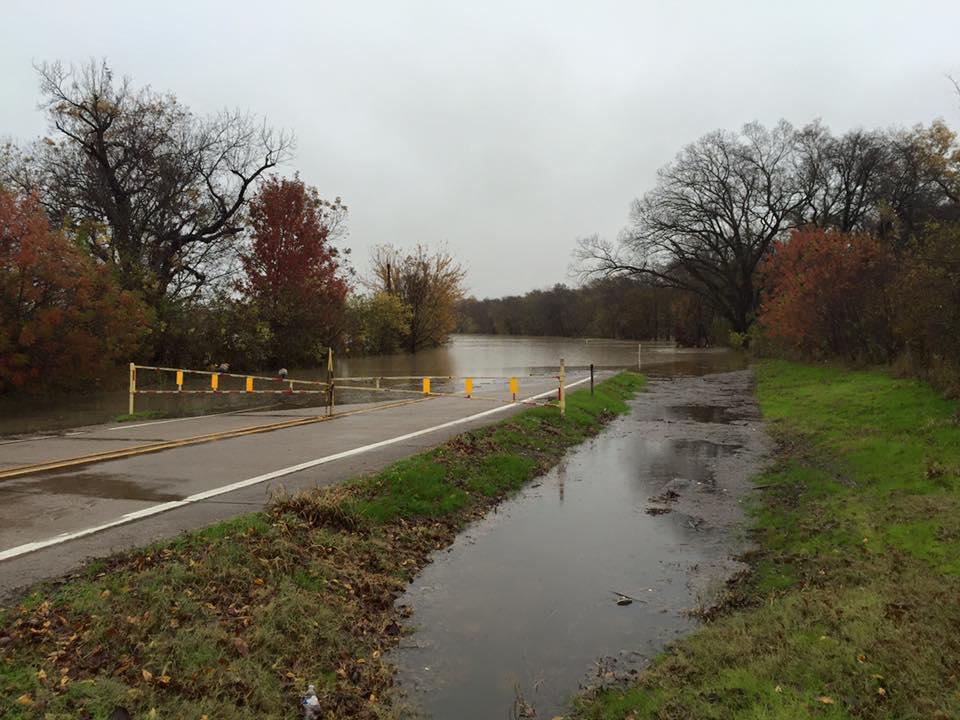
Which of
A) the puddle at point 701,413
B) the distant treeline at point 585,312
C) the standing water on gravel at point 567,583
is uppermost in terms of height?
the distant treeline at point 585,312

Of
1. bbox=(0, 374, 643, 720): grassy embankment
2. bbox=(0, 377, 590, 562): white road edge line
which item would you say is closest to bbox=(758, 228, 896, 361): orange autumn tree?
bbox=(0, 377, 590, 562): white road edge line

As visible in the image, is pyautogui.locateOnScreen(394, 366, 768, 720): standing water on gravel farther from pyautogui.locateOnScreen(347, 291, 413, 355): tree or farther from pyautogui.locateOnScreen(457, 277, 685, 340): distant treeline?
pyautogui.locateOnScreen(457, 277, 685, 340): distant treeline

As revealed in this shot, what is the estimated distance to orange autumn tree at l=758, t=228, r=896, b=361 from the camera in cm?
2184

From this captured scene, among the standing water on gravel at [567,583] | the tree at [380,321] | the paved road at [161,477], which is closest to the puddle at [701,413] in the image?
the standing water on gravel at [567,583]

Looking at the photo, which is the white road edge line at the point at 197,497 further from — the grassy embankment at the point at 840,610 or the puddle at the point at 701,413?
Answer: the puddle at the point at 701,413

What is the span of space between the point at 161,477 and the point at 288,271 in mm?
27276

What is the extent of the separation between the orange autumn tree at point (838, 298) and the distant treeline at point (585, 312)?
26.6 meters

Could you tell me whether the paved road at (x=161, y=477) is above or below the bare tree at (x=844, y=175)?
below

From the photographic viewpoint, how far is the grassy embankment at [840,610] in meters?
4.17

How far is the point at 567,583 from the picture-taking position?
6.79 m

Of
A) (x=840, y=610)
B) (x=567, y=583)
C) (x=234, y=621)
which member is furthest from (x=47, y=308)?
(x=840, y=610)

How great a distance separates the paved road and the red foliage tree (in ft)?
62.5

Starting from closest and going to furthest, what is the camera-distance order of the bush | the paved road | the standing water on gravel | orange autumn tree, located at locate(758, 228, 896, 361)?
the standing water on gravel, the paved road, the bush, orange autumn tree, located at locate(758, 228, 896, 361)

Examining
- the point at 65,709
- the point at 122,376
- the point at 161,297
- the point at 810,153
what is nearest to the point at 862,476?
the point at 65,709
